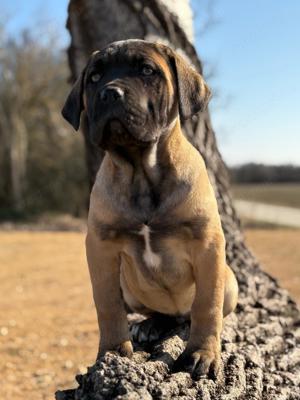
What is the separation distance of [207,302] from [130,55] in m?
1.50

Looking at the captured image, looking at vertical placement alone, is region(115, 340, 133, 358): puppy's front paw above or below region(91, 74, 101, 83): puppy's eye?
below

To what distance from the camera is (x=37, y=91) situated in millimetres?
28344

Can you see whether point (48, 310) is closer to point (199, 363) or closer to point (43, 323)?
point (43, 323)

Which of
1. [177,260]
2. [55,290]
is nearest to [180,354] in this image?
[177,260]

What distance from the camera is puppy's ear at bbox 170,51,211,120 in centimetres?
355

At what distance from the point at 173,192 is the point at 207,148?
203 centimetres

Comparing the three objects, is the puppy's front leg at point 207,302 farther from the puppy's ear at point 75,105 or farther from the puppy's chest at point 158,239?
the puppy's ear at point 75,105

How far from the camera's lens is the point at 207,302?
3.48 m

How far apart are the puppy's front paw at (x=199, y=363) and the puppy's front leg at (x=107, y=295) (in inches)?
13.2

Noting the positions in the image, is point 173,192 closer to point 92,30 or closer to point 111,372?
point 111,372

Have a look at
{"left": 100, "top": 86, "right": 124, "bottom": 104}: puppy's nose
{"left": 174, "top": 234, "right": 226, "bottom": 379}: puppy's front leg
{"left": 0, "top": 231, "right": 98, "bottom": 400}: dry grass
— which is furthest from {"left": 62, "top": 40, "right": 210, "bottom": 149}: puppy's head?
{"left": 0, "top": 231, "right": 98, "bottom": 400}: dry grass

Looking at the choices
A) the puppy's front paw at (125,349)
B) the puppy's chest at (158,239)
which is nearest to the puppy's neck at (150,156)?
the puppy's chest at (158,239)

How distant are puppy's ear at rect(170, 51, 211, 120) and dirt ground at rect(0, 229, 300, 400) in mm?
Answer: 3230

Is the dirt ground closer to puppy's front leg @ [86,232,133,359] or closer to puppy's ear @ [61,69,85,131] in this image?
puppy's front leg @ [86,232,133,359]
